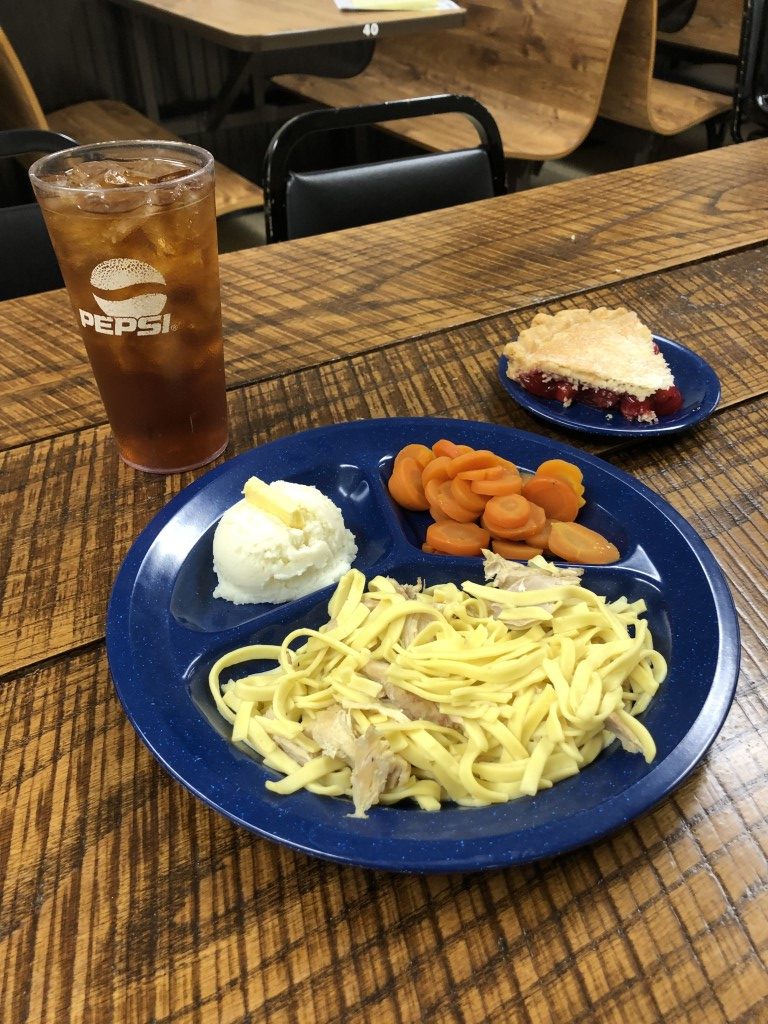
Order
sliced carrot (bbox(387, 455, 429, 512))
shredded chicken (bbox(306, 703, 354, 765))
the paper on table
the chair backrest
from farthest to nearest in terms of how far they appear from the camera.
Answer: the paper on table
the chair backrest
sliced carrot (bbox(387, 455, 429, 512))
shredded chicken (bbox(306, 703, 354, 765))

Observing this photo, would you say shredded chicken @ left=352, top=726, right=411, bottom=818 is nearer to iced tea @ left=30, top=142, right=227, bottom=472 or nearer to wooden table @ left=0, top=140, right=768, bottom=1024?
wooden table @ left=0, top=140, right=768, bottom=1024

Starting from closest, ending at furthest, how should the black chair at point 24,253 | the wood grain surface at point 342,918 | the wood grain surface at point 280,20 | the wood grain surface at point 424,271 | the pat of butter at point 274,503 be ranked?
the wood grain surface at point 342,918 → the pat of butter at point 274,503 → the wood grain surface at point 424,271 → the black chair at point 24,253 → the wood grain surface at point 280,20

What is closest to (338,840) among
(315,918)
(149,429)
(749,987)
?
(315,918)

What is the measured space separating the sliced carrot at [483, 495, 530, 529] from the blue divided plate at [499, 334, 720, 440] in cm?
26

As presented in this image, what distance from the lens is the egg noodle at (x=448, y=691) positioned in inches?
27.0

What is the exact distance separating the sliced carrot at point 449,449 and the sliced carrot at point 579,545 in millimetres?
149

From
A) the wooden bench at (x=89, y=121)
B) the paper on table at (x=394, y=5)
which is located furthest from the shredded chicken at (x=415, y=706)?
the paper on table at (x=394, y=5)

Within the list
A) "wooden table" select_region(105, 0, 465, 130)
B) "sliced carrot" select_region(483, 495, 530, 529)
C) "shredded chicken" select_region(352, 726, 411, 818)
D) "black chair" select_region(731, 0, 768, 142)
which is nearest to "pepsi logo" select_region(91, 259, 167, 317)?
"sliced carrot" select_region(483, 495, 530, 529)

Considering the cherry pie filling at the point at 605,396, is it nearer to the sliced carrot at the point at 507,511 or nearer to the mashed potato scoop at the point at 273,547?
the sliced carrot at the point at 507,511

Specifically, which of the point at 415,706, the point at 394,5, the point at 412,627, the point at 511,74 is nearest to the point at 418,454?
the point at 412,627

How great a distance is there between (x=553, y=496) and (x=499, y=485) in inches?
2.8

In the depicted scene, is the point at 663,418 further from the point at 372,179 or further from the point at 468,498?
the point at 372,179

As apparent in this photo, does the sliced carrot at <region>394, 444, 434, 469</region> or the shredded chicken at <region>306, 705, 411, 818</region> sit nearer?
the shredded chicken at <region>306, 705, 411, 818</region>

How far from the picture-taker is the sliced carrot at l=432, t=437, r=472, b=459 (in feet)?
3.32
